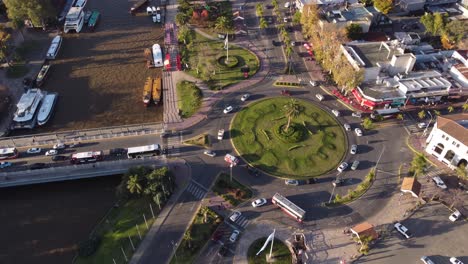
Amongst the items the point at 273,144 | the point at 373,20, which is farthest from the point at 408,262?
the point at 373,20

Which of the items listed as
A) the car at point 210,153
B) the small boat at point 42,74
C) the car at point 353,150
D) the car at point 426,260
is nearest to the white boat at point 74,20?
the small boat at point 42,74

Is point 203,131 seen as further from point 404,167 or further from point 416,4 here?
point 416,4

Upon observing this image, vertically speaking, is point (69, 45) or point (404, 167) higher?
point (69, 45)

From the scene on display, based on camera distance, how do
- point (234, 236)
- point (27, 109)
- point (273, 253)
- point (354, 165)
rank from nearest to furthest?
point (273, 253), point (234, 236), point (354, 165), point (27, 109)

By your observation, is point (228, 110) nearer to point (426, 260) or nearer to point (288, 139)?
point (288, 139)

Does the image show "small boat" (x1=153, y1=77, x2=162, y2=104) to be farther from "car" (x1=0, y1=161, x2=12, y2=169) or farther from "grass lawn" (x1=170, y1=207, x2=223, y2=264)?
"grass lawn" (x1=170, y1=207, x2=223, y2=264)

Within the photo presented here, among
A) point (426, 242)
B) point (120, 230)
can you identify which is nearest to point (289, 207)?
point (426, 242)

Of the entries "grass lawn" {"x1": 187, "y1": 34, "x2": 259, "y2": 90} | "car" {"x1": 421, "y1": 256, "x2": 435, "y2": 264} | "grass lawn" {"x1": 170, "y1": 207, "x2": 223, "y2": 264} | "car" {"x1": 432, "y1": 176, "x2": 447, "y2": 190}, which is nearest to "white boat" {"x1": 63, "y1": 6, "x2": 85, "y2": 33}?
"grass lawn" {"x1": 187, "y1": 34, "x2": 259, "y2": 90}
